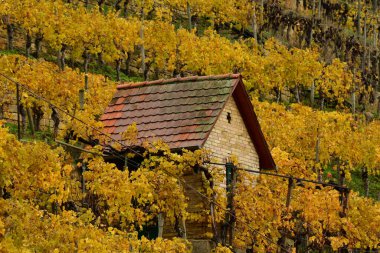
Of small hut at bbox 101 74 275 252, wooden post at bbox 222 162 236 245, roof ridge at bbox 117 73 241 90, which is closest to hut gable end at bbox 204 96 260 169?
small hut at bbox 101 74 275 252

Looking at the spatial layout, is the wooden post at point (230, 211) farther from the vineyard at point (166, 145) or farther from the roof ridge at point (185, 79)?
the roof ridge at point (185, 79)

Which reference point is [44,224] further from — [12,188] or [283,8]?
[283,8]

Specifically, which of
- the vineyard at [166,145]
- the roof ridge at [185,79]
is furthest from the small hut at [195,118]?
the vineyard at [166,145]

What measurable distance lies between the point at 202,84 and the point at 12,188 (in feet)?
27.9

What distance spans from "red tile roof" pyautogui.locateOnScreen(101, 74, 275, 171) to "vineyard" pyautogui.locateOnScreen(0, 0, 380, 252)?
946mm

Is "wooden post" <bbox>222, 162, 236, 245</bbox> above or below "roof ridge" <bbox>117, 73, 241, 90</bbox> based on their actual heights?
below

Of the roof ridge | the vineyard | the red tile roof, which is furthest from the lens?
the roof ridge

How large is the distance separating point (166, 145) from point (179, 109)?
414 centimetres

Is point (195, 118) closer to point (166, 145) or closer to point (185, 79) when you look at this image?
point (185, 79)

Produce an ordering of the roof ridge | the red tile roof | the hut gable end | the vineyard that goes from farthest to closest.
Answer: the roof ridge
the hut gable end
the red tile roof
the vineyard

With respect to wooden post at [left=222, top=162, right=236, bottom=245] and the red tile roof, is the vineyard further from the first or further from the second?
the red tile roof

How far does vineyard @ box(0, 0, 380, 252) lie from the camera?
25.6m

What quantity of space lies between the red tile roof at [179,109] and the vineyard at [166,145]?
95cm

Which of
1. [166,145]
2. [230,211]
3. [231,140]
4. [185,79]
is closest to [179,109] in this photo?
[185,79]
